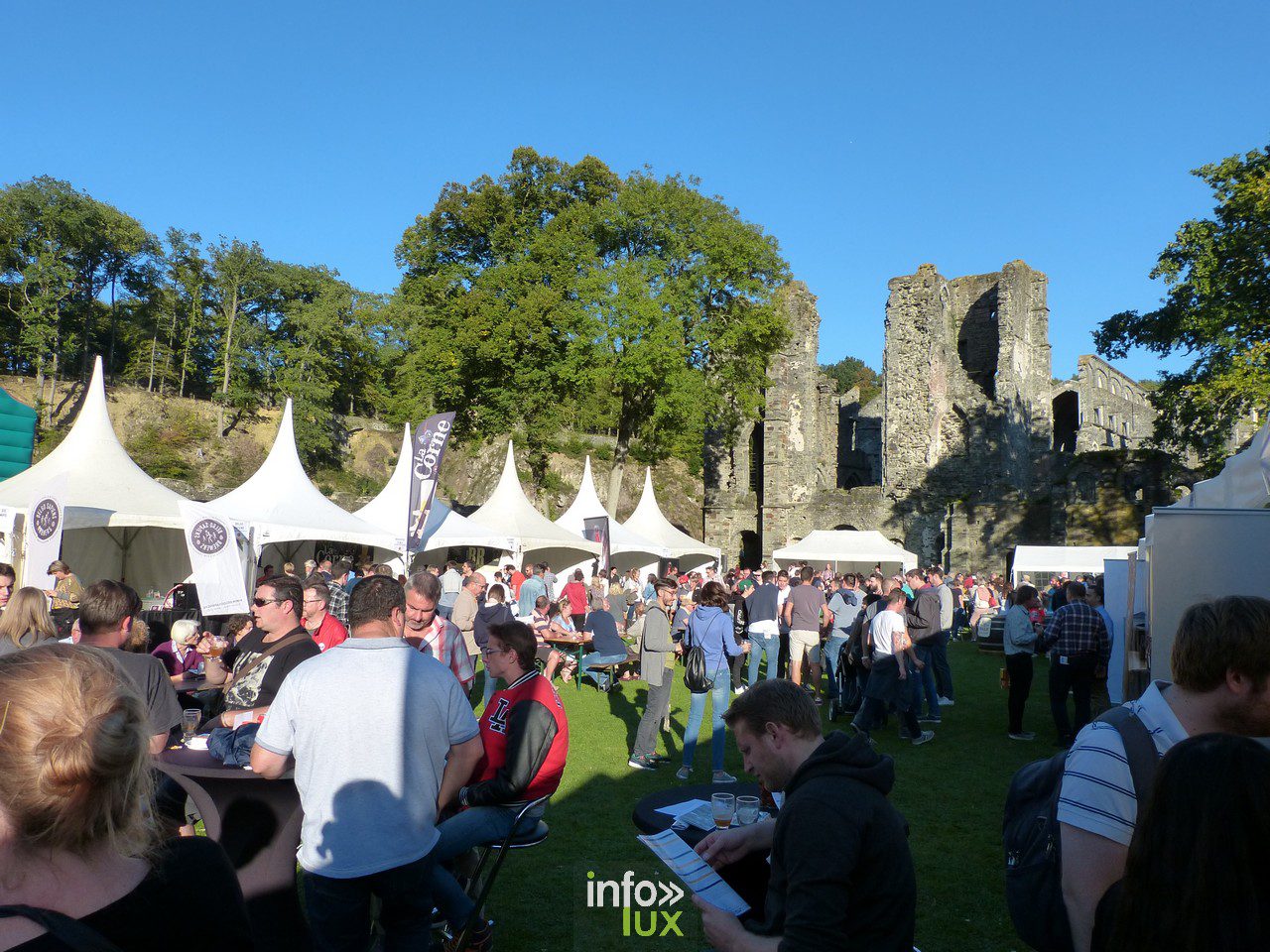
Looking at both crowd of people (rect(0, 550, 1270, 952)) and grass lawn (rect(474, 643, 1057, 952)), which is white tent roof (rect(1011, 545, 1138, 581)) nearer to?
grass lawn (rect(474, 643, 1057, 952))

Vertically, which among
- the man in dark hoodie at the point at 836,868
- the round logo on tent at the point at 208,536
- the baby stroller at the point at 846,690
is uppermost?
the round logo on tent at the point at 208,536

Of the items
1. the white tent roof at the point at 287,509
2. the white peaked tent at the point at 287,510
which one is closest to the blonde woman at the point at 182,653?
the white peaked tent at the point at 287,510

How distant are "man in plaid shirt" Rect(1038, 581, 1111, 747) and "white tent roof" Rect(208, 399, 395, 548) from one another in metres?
10.3

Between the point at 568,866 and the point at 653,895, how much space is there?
87.5 inches

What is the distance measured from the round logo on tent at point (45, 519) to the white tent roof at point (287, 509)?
2888 mm

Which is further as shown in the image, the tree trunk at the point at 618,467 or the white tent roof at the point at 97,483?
the tree trunk at the point at 618,467

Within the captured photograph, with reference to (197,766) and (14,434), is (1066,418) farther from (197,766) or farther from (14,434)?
(197,766)

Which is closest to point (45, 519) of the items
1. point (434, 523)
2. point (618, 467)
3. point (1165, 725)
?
point (434, 523)

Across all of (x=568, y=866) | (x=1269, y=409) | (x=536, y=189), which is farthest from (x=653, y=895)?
(x=536, y=189)

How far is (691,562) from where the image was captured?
27.7m

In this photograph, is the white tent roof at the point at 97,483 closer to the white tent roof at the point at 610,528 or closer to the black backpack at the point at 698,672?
the black backpack at the point at 698,672

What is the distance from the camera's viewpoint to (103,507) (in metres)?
12.2

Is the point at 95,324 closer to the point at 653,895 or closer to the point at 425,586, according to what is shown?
the point at 425,586

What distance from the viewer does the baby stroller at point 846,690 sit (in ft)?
32.1
